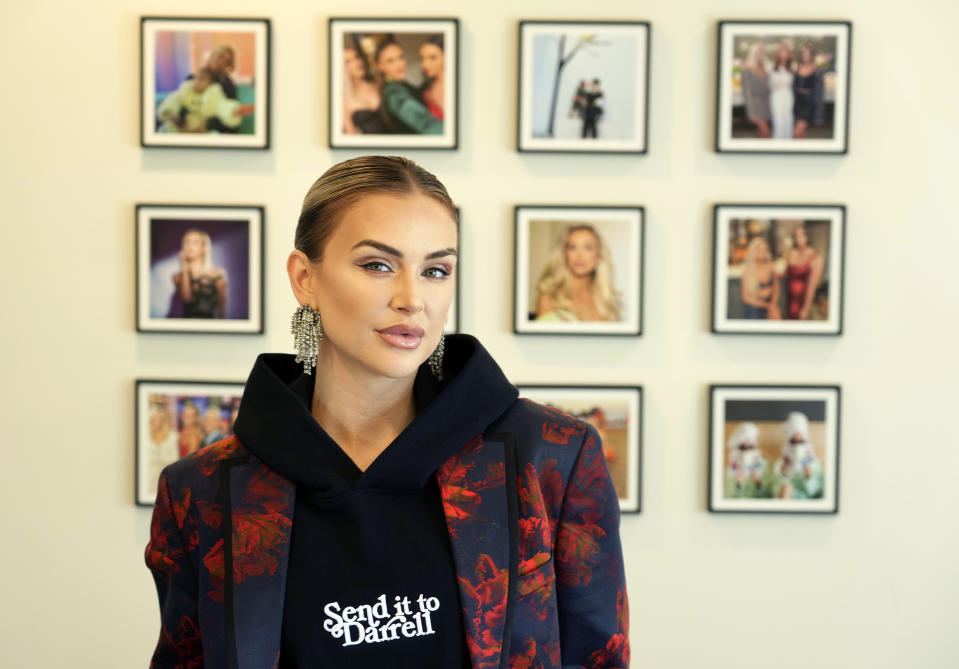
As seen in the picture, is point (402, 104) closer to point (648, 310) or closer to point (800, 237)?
point (648, 310)

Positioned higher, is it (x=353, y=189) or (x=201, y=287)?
(x=353, y=189)

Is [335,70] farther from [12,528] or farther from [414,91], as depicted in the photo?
[12,528]

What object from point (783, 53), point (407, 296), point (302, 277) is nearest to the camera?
point (407, 296)

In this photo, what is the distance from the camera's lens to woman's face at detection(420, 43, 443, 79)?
8.26 feet

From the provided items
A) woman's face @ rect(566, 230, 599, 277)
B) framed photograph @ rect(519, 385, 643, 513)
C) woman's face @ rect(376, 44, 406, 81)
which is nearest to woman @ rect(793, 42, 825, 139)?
woman's face @ rect(566, 230, 599, 277)

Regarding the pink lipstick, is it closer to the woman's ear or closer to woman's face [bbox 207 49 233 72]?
the woman's ear

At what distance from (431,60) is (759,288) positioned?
1074 mm

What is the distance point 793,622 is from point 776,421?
0.56 meters

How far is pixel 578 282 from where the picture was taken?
2.55 meters

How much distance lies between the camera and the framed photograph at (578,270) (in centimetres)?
252

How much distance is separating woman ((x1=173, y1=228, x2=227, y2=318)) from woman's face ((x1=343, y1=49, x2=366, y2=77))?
629 mm

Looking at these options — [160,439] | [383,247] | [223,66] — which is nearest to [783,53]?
[223,66]

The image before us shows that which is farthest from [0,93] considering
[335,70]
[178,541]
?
[178,541]

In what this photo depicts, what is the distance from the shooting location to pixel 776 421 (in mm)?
2551
